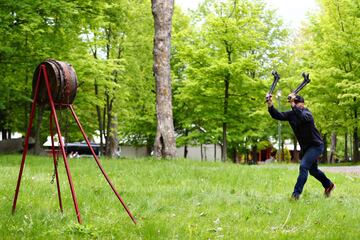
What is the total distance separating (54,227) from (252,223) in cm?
265

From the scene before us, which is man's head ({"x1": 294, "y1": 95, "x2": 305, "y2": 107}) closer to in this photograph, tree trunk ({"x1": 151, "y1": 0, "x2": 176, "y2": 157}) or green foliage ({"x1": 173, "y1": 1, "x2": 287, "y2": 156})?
tree trunk ({"x1": 151, "y1": 0, "x2": 176, "y2": 157})

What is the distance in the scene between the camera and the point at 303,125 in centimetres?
947

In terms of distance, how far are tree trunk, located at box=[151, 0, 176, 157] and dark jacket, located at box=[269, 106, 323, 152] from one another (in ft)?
28.0

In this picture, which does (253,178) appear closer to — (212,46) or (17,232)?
(17,232)

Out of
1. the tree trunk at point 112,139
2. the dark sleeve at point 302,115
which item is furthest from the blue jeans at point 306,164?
the tree trunk at point 112,139

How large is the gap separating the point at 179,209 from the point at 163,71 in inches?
422

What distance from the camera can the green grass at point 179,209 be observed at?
586 cm

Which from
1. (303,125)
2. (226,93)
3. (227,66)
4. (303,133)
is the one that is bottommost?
(303,133)

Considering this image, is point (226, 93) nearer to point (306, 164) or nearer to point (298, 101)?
point (298, 101)

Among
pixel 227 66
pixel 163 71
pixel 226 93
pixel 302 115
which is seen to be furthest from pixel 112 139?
pixel 302 115

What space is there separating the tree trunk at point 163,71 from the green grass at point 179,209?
507 centimetres

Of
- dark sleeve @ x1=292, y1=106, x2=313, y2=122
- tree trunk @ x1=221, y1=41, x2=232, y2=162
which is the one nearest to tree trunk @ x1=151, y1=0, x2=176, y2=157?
dark sleeve @ x1=292, y1=106, x2=313, y2=122

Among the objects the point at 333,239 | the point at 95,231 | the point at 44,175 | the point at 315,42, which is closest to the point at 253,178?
the point at 44,175

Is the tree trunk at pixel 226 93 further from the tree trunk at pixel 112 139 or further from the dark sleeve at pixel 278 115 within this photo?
the dark sleeve at pixel 278 115
